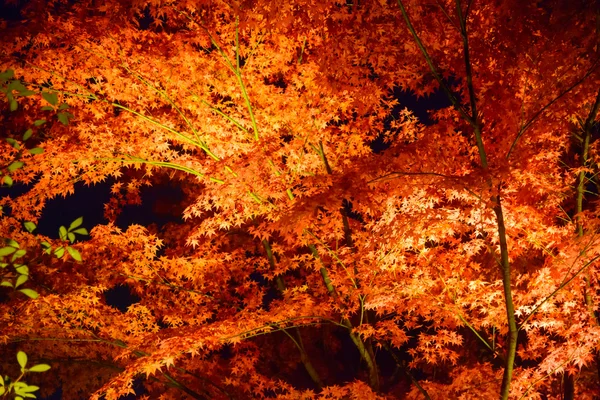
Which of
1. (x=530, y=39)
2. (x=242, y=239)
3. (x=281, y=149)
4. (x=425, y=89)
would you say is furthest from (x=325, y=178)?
(x=242, y=239)

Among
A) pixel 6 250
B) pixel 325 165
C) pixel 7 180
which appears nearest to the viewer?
pixel 6 250

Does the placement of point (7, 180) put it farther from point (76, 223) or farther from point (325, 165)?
point (325, 165)

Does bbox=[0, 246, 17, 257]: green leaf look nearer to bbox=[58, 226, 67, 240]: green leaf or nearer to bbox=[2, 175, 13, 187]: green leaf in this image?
bbox=[58, 226, 67, 240]: green leaf

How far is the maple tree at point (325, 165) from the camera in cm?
415

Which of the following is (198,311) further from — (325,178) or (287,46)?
(287,46)

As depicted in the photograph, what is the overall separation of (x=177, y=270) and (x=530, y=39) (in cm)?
552

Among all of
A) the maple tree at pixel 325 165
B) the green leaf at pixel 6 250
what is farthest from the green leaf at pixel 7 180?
the maple tree at pixel 325 165

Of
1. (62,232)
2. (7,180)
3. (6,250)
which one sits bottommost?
(6,250)

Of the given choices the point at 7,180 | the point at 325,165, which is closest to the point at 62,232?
the point at 7,180

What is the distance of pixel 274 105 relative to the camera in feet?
19.3

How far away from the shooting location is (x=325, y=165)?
5.84 metres

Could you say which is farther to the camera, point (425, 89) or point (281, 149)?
point (281, 149)

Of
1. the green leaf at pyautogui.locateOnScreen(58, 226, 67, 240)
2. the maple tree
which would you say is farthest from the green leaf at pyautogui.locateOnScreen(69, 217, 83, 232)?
the maple tree

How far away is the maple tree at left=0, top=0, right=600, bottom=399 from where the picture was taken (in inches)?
163
